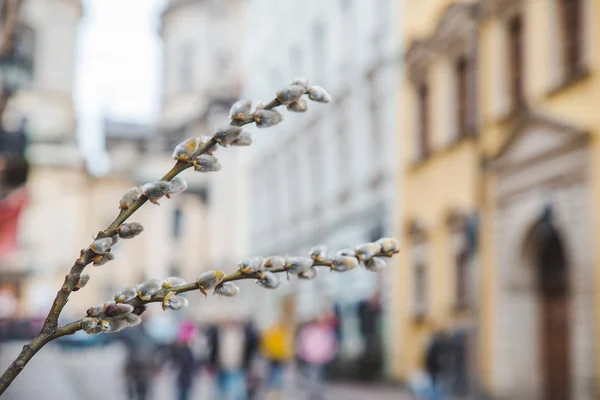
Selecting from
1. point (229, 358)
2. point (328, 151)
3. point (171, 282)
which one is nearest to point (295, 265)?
point (171, 282)

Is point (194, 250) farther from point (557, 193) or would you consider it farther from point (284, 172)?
point (557, 193)

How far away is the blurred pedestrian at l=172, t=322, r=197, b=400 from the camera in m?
15.8

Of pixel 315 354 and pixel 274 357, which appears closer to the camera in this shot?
pixel 274 357

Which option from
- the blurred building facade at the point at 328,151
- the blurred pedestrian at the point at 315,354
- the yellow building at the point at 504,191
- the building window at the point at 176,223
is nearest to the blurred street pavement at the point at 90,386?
the blurred pedestrian at the point at 315,354

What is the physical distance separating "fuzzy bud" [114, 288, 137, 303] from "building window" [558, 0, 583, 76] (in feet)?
48.6

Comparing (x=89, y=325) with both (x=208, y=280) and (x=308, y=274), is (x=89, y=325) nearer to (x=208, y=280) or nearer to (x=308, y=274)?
(x=208, y=280)

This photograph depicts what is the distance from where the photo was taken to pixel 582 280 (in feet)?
53.5

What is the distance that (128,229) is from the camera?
290cm

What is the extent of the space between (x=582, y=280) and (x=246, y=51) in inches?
1261

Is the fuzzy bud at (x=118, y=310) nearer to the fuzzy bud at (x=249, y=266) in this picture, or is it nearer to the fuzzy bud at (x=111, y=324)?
the fuzzy bud at (x=111, y=324)

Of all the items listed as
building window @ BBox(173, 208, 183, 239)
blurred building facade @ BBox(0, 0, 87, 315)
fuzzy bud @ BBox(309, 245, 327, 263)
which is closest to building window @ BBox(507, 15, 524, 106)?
fuzzy bud @ BBox(309, 245, 327, 263)

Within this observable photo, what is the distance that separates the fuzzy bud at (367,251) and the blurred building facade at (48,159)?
52141mm

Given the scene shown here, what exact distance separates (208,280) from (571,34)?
50.1ft

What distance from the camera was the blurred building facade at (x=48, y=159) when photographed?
58938 millimetres
